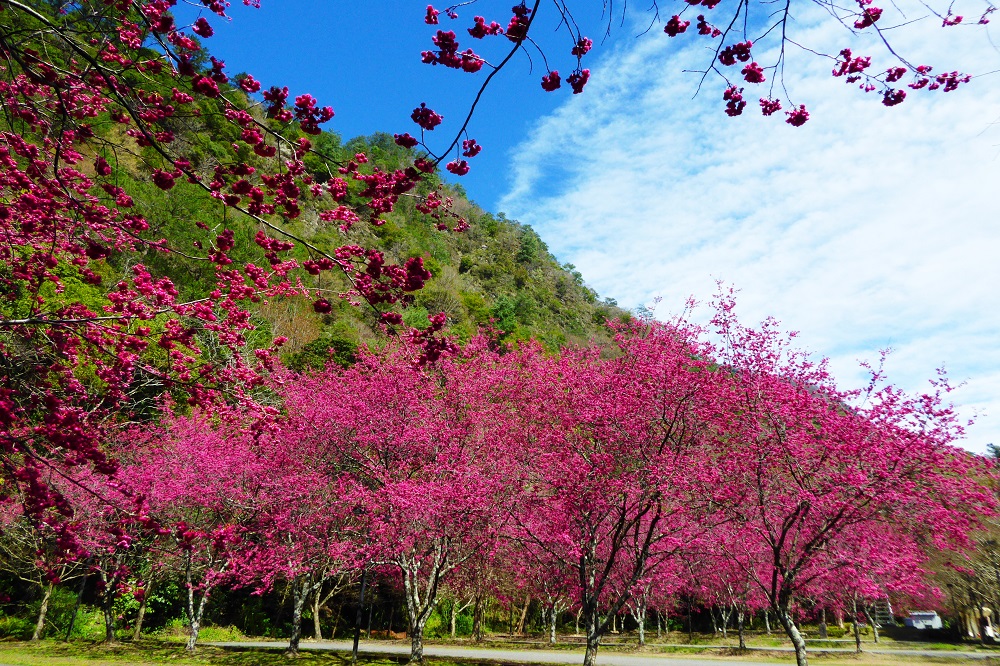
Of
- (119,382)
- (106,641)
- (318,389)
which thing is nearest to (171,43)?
(119,382)

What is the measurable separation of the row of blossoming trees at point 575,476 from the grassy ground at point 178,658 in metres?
1.79

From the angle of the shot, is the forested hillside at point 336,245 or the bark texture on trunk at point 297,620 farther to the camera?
the bark texture on trunk at point 297,620

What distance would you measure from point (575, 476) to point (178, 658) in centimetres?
1182

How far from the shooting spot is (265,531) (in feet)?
53.7

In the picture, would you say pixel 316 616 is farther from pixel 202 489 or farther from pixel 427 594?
pixel 427 594

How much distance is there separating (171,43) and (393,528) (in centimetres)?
1195

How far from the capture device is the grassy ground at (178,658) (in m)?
13.7

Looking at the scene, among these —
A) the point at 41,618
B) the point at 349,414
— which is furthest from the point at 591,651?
the point at 41,618

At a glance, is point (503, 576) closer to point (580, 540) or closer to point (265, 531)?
point (265, 531)

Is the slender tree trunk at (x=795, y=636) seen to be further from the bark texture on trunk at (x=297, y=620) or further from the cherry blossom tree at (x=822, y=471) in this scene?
the bark texture on trunk at (x=297, y=620)

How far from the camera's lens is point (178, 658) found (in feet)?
49.1

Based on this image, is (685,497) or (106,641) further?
(106,641)

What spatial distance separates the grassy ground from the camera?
540 inches

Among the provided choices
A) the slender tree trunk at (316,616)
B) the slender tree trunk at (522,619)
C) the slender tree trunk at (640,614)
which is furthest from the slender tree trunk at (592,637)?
the slender tree trunk at (522,619)
